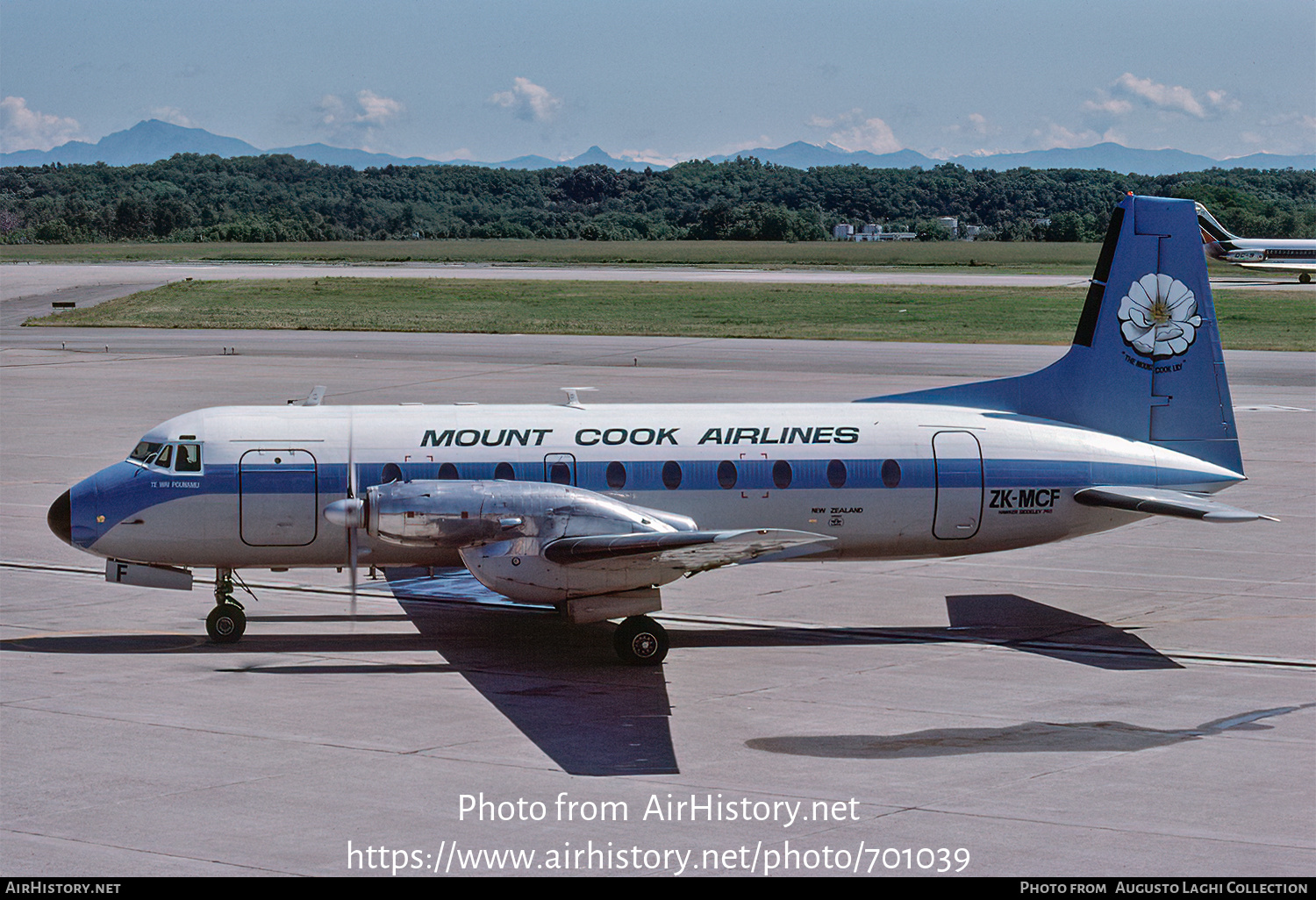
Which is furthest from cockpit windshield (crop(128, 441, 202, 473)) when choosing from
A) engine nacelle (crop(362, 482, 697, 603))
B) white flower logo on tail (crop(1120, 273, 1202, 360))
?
white flower logo on tail (crop(1120, 273, 1202, 360))

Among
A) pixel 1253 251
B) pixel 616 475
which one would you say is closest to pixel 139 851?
pixel 616 475

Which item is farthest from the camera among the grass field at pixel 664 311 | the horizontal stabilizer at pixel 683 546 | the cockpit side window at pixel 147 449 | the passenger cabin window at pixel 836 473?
the grass field at pixel 664 311

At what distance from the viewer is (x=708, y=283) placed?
11869 cm

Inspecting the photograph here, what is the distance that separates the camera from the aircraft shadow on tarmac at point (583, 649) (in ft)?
53.5

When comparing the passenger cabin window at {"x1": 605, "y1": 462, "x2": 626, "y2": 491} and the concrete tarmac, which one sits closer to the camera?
the concrete tarmac

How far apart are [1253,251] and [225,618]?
77391 millimetres

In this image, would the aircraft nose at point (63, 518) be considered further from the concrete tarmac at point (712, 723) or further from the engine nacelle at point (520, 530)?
the engine nacelle at point (520, 530)

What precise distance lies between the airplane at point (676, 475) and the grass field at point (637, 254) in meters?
117

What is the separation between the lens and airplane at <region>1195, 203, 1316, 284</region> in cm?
8419

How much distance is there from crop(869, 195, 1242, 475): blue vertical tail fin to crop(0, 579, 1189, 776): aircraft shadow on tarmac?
335cm

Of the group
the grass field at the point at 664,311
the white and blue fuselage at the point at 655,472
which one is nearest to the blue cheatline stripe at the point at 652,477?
the white and blue fuselage at the point at 655,472

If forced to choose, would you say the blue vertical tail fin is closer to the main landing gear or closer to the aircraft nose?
the main landing gear
